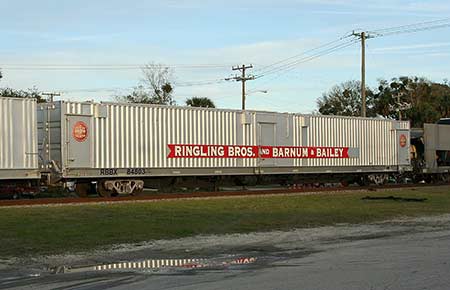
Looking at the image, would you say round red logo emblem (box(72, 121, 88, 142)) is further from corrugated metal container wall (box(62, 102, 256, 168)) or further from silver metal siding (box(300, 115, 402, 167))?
silver metal siding (box(300, 115, 402, 167))

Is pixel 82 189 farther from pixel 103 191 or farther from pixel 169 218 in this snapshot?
pixel 169 218

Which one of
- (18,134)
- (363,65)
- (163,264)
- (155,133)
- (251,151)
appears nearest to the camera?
(163,264)

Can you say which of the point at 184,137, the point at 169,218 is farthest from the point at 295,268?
the point at 184,137

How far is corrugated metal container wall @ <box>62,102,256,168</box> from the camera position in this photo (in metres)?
24.9

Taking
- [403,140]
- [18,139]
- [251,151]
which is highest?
[403,140]

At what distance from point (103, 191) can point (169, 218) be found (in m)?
9.02

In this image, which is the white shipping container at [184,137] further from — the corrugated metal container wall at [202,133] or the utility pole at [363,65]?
the utility pole at [363,65]

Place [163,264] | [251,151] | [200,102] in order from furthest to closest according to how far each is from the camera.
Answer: [200,102]
[251,151]
[163,264]

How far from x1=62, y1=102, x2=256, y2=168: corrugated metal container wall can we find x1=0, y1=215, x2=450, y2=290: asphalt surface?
1187cm

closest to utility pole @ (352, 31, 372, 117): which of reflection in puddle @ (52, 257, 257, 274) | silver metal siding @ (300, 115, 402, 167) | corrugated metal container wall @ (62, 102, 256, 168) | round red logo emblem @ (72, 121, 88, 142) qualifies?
silver metal siding @ (300, 115, 402, 167)

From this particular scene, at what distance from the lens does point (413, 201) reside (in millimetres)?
23188

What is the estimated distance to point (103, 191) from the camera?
84.3 feet

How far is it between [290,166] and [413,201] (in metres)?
8.42

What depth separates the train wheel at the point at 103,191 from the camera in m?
25.5
